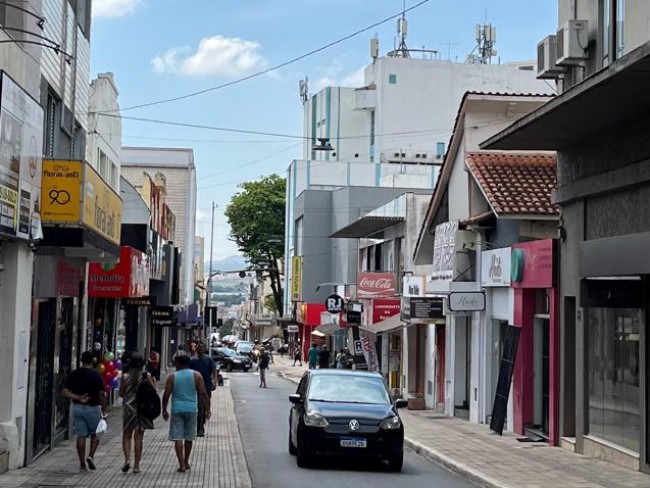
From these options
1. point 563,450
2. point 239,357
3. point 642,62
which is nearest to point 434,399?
point 563,450

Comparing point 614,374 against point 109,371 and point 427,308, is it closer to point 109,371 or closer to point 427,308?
point 109,371

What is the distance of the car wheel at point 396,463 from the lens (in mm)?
14547

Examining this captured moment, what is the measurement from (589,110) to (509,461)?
5614 mm

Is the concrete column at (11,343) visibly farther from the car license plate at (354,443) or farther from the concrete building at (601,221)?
the concrete building at (601,221)

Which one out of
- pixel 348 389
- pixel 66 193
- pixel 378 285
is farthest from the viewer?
pixel 378 285

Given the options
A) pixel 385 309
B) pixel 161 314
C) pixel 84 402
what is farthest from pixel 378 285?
pixel 84 402

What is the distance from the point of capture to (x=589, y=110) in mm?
14164

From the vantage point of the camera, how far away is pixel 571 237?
56.5 ft

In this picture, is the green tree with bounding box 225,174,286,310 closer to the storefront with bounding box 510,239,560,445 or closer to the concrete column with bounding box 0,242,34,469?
the storefront with bounding box 510,239,560,445

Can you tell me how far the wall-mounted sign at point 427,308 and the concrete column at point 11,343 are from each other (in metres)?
15.2

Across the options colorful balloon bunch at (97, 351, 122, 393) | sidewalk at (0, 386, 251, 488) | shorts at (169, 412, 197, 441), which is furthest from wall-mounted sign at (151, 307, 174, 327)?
shorts at (169, 412, 197, 441)

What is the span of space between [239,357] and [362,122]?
19.7 m

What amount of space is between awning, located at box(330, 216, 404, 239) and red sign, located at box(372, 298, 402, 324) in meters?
4.06

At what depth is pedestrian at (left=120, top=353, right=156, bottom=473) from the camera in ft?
43.4
